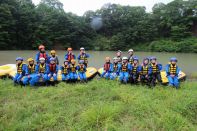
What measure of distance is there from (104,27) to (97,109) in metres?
32.0

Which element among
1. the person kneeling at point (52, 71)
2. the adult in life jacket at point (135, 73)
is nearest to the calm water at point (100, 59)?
the adult in life jacket at point (135, 73)

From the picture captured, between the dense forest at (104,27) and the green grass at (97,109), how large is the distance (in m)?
20.9

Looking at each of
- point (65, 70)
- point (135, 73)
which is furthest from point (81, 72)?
point (135, 73)

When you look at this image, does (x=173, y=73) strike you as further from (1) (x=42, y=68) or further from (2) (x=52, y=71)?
(1) (x=42, y=68)

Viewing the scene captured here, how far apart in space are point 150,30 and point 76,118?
96.7 ft

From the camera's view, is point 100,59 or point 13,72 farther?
point 100,59

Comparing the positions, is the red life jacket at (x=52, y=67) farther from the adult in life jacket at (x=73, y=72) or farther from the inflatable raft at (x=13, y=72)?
the adult in life jacket at (x=73, y=72)

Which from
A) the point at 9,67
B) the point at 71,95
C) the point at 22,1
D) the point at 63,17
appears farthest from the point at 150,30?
the point at 71,95

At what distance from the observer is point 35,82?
303 inches

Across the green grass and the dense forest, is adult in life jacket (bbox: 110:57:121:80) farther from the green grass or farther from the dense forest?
the dense forest

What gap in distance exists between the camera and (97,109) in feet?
16.2

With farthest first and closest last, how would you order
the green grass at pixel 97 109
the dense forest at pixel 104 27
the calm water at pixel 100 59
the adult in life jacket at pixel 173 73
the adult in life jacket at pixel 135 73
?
the dense forest at pixel 104 27 → the calm water at pixel 100 59 → the adult in life jacket at pixel 135 73 → the adult in life jacket at pixel 173 73 → the green grass at pixel 97 109

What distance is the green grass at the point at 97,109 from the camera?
179 inches

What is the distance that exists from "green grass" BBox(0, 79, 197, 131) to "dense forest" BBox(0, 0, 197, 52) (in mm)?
20855
